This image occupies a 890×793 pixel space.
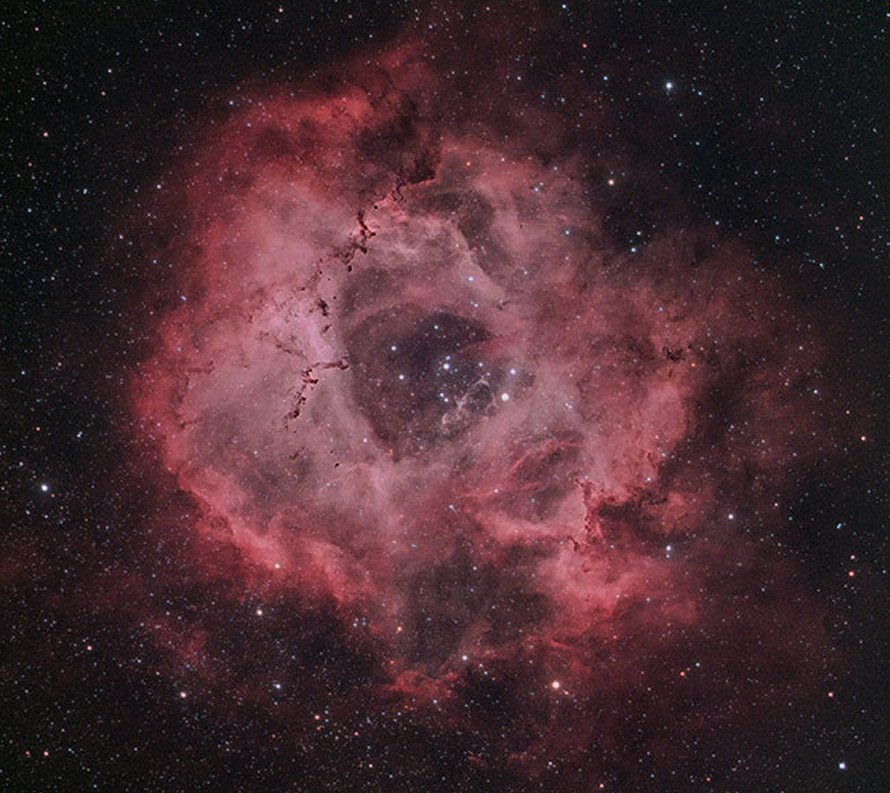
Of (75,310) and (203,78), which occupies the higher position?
(203,78)

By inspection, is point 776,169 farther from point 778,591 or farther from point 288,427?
point 288,427

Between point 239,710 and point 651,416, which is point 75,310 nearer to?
point 239,710

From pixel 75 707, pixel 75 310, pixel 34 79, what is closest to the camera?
pixel 34 79

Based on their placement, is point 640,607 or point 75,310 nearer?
point 75,310

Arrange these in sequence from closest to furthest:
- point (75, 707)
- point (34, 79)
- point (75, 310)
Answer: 1. point (34, 79)
2. point (75, 310)
3. point (75, 707)

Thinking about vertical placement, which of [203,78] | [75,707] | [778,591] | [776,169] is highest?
[203,78]

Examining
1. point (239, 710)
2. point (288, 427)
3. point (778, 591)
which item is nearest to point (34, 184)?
point (288, 427)
